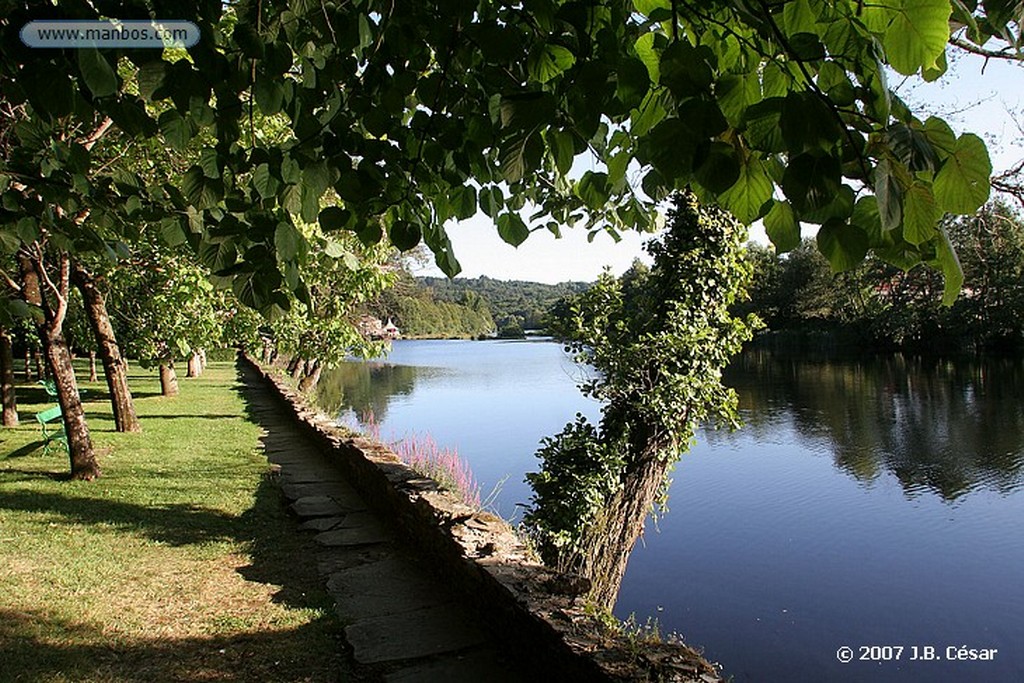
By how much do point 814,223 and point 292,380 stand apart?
20.6 metres

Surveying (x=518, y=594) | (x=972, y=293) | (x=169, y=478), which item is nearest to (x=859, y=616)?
(x=518, y=594)

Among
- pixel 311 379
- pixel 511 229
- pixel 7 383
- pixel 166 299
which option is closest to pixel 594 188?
pixel 511 229

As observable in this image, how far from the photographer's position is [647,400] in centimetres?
739

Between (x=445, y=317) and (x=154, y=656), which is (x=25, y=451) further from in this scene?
(x=445, y=317)

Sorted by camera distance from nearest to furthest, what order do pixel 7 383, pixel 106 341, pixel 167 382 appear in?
pixel 106 341, pixel 7 383, pixel 167 382

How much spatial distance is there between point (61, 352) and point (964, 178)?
29.0 feet

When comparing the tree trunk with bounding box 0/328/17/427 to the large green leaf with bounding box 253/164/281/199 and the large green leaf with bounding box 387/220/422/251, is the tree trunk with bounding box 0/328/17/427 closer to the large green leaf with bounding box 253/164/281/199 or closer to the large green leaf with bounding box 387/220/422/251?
the large green leaf with bounding box 253/164/281/199

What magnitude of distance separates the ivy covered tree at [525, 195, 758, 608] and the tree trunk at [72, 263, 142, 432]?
22.1 ft

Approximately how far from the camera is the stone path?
366cm

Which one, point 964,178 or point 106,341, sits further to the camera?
point 106,341

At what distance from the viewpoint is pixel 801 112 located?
1011 millimetres

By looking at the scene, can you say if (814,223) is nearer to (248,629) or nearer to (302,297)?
(302,297)

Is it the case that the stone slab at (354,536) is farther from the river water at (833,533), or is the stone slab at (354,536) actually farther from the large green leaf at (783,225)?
the large green leaf at (783,225)

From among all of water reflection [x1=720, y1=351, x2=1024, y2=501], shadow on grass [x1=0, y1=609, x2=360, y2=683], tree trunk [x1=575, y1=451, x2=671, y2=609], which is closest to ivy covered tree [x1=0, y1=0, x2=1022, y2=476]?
shadow on grass [x1=0, y1=609, x2=360, y2=683]
